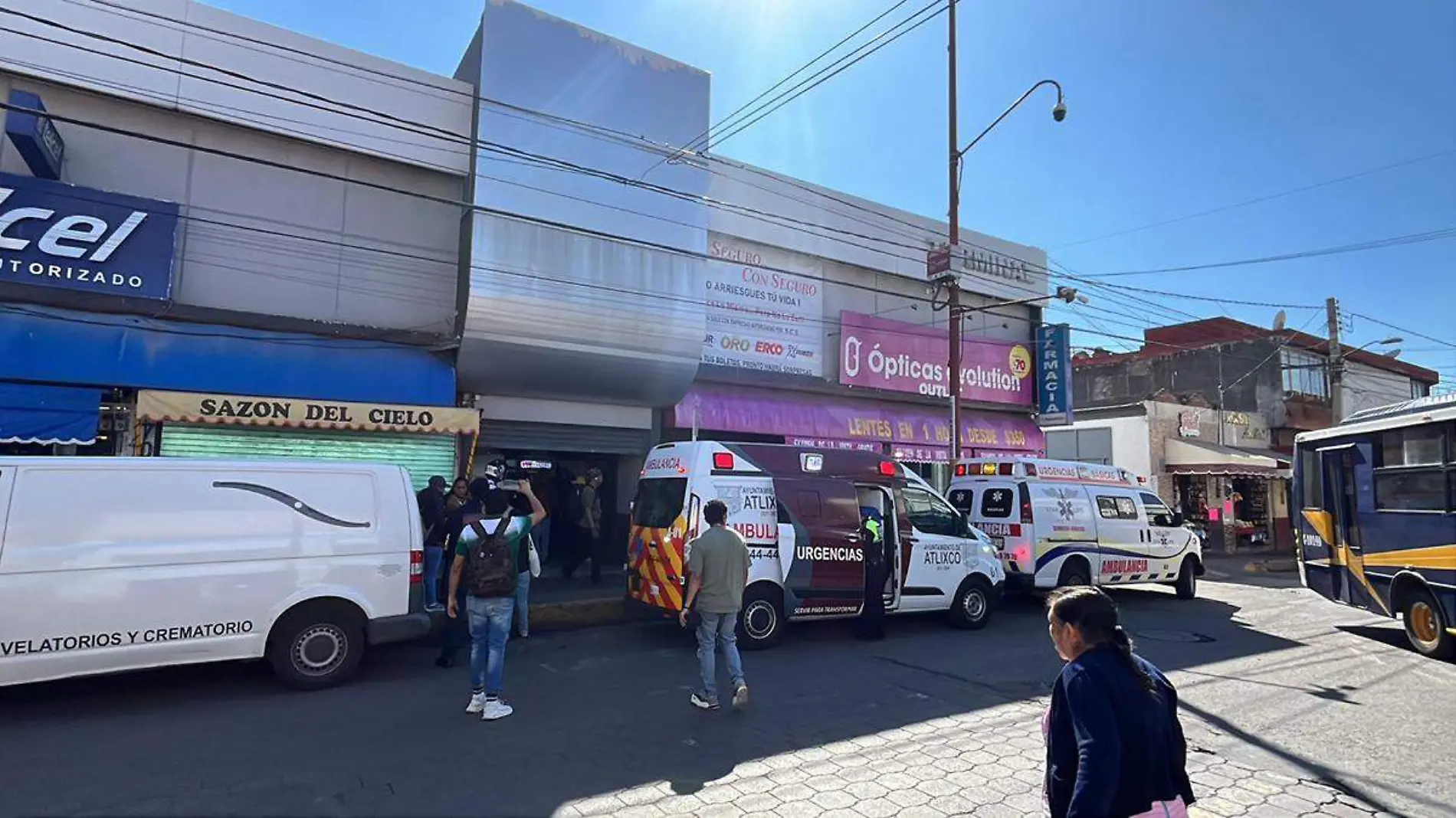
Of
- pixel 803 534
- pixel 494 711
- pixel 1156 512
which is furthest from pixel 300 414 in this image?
pixel 1156 512

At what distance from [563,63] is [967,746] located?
1207 cm

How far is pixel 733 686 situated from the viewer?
6586mm

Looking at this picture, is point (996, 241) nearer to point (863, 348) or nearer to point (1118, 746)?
point (863, 348)

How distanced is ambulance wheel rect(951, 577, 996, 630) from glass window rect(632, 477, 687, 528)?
164 inches

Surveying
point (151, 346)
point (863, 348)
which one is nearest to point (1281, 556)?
point (863, 348)

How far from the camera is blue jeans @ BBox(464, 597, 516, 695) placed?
604 centimetres

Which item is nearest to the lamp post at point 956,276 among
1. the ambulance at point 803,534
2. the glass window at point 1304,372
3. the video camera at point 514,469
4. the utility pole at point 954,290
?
the utility pole at point 954,290

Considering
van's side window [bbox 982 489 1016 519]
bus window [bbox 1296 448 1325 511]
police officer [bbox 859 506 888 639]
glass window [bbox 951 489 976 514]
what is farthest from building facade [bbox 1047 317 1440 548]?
police officer [bbox 859 506 888 639]

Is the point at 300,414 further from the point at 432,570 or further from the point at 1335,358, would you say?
the point at 1335,358

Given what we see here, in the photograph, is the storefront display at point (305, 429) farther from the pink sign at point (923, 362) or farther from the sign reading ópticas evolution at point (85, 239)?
the pink sign at point (923, 362)

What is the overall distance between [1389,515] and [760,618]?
26.4 feet

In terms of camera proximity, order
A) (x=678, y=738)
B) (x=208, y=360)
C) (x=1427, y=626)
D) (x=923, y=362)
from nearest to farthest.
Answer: (x=678, y=738)
(x=1427, y=626)
(x=208, y=360)
(x=923, y=362)

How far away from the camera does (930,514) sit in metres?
10.6

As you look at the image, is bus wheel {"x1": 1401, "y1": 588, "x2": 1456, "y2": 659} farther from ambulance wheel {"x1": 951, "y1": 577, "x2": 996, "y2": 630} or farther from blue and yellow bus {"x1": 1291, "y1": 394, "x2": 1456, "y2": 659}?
ambulance wheel {"x1": 951, "y1": 577, "x2": 996, "y2": 630}
